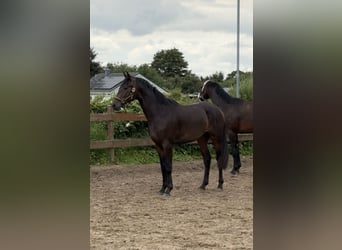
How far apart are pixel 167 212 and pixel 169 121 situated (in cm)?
126

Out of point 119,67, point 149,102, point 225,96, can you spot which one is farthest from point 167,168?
point 119,67

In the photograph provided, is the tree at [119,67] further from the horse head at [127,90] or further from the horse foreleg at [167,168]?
the horse foreleg at [167,168]

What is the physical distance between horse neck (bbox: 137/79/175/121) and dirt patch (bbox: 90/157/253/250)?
0.90m

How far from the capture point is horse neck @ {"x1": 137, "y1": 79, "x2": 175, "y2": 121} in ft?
17.4

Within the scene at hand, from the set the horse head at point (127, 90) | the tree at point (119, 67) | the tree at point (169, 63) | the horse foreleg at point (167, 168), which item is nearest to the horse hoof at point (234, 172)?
the horse foreleg at point (167, 168)

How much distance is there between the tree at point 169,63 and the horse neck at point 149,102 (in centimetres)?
1816

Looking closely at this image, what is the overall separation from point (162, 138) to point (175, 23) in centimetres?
963

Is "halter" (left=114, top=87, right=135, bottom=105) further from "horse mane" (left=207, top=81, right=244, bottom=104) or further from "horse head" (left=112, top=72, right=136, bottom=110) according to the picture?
"horse mane" (left=207, top=81, right=244, bottom=104)

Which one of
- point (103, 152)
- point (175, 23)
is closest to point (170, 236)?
point (103, 152)

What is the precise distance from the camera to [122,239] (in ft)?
11.4

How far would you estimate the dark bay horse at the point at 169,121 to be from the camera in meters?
5.22

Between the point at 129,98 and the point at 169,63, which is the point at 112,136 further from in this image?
the point at 169,63

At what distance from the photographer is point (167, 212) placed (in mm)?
4383
